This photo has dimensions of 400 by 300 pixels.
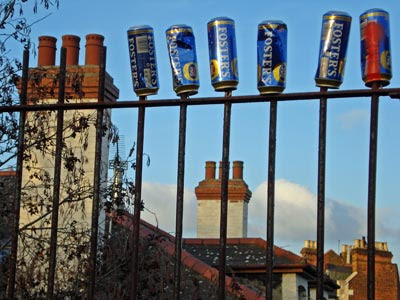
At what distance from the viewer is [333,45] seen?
14.1ft

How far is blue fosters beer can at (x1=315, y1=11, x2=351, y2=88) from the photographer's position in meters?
4.28

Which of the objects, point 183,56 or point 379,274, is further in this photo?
point 379,274

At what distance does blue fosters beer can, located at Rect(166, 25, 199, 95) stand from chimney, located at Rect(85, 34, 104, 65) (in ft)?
26.8

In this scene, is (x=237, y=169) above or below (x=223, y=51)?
below

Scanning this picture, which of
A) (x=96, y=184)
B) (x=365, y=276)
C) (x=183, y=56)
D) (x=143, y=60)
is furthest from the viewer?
(x=365, y=276)

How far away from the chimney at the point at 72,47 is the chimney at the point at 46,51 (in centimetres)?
18

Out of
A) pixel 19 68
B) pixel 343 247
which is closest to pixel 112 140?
pixel 19 68

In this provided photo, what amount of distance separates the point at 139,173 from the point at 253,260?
11826 mm

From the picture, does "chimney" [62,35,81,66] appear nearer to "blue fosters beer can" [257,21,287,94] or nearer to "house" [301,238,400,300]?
"blue fosters beer can" [257,21,287,94]

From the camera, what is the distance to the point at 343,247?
35.4 meters

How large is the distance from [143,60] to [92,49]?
8.24 metres

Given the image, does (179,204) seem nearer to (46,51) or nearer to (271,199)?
(271,199)

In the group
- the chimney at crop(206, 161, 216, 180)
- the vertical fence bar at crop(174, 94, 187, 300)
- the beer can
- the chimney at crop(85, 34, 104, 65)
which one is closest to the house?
the chimney at crop(206, 161, 216, 180)

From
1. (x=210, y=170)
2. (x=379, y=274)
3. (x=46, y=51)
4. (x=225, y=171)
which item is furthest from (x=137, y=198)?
(x=379, y=274)
